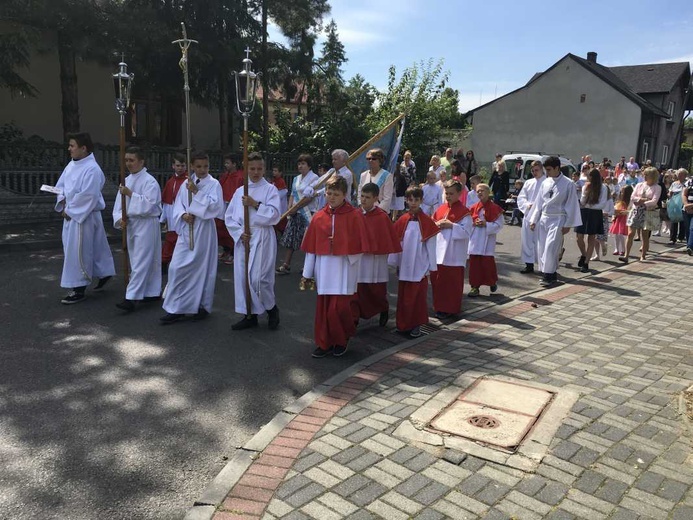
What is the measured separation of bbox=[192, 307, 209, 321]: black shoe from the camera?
23.1 feet

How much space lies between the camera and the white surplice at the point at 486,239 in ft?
28.2

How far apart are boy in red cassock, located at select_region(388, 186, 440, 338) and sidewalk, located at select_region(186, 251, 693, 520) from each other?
298 millimetres

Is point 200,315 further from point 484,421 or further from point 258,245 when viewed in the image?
point 484,421

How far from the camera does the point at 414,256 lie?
6.52m

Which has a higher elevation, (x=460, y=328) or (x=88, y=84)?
(x=88, y=84)

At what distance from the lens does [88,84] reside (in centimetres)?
1856

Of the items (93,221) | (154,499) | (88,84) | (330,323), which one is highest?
(88,84)

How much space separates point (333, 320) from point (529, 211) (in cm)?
587

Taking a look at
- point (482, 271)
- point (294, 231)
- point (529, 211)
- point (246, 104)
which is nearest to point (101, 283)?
point (294, 231)

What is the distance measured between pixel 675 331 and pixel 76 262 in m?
7.18

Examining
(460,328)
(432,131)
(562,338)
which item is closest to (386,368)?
(460,328)

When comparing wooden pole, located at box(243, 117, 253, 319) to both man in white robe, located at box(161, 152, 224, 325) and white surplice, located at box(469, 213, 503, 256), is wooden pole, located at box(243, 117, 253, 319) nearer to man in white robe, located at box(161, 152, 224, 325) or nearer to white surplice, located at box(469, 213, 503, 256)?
man in white robe, located at box(161, 152, 224, 325)

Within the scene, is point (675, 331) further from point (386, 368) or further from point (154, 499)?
point (154, 499)

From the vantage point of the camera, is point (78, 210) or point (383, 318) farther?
point (78, 210)
